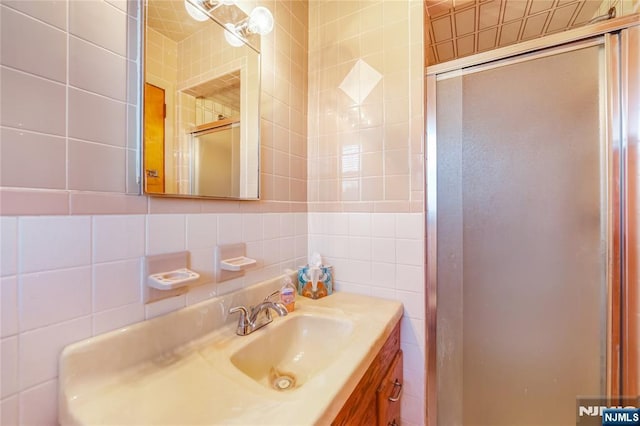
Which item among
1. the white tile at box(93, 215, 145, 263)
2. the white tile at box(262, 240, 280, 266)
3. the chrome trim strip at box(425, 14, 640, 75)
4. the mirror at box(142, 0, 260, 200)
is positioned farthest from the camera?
the white tile at box(262, 240, 280, 266)

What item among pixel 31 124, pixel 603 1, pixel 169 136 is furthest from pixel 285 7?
pixel 603 1

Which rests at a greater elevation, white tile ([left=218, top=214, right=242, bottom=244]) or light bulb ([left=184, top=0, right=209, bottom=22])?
light bulb ([left=184, top=0, right=209, bottom=22])

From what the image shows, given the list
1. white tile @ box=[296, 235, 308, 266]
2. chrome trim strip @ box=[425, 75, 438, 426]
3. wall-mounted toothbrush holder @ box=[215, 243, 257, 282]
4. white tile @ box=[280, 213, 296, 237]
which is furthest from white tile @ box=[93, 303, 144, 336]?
chrome trim strip @ box=[425, 75, 438, 426]

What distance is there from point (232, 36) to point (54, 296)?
0.91m

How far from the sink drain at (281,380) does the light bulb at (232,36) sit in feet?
3.74

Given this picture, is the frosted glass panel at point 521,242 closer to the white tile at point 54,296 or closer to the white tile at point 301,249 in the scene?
the white tile at point 301,249

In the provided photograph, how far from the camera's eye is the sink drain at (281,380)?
31.8 inches

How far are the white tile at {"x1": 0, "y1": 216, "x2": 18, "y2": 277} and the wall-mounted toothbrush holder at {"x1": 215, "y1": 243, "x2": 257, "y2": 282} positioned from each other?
0.43 metres

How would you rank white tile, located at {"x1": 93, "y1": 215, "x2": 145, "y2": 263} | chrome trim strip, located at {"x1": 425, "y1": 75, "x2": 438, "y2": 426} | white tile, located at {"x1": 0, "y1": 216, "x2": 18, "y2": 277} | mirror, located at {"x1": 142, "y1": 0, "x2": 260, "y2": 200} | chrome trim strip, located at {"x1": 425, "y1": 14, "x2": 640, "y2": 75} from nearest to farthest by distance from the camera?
white tile, located at {"x1": 0, "y1": 216, "x2": 18, "y2": 277}, white tile, located at {"x1": 93, "y1": 215, "x2": 145, "y2": 263}, mirror, located at {"x1": 142, "y1": 0, "x2": 260, "y2": 200}, chrome trim strip, located at {"x1": 425, "y1": 14, "x2": 640, "y2": 75}, chrome trim strip, located at {"x1": 425, "y1": 75, "x2": 438, "y2": 426}

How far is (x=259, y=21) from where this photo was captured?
0.94 meters

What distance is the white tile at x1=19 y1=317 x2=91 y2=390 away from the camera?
484 millimetres

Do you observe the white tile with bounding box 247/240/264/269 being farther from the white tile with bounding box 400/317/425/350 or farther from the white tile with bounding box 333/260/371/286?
the white tile with bounding box 400/317/425/350

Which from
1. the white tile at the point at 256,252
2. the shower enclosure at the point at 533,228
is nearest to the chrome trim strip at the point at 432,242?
the shower enclosure at the point at 533,228

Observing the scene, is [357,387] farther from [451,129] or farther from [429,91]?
[429,91]
